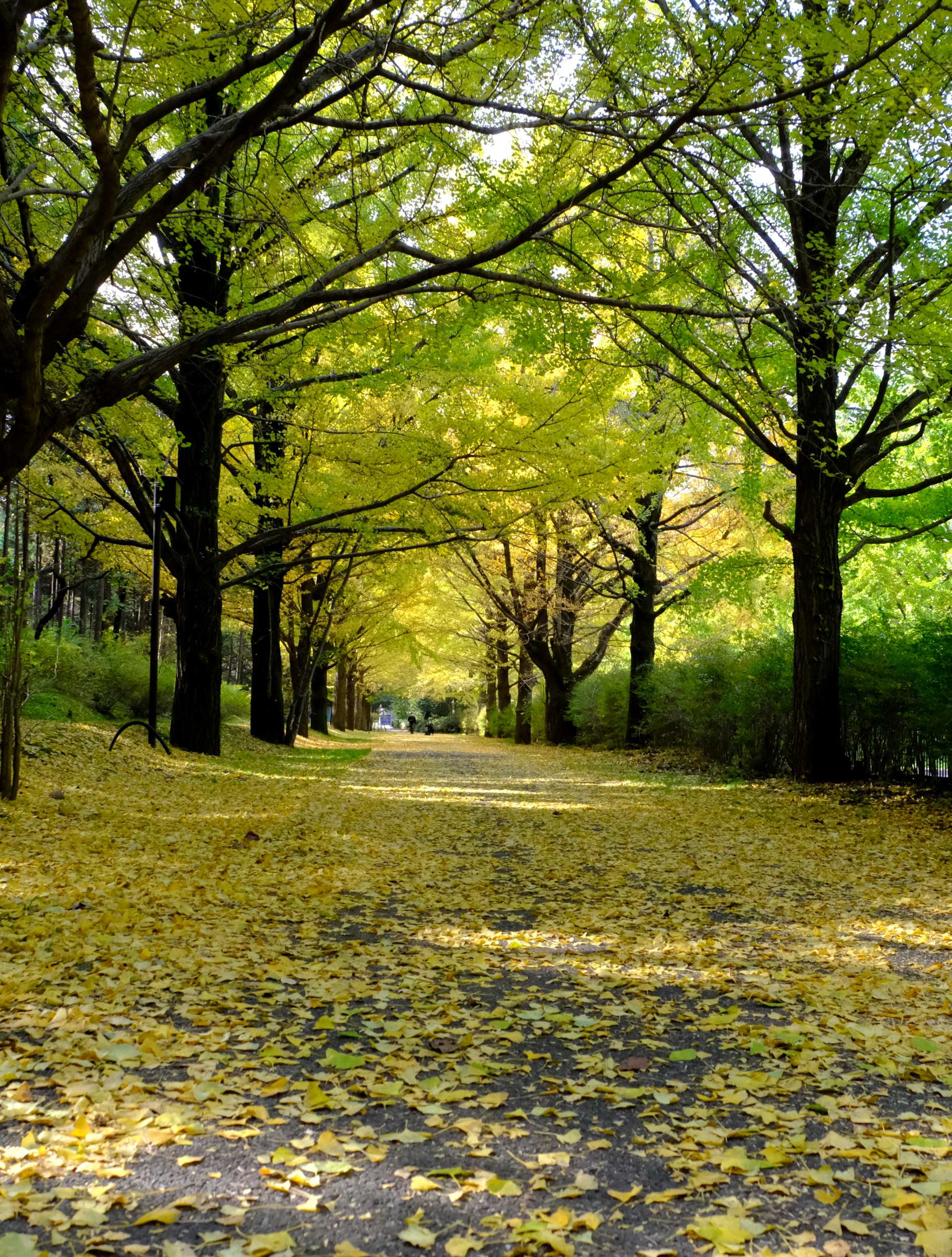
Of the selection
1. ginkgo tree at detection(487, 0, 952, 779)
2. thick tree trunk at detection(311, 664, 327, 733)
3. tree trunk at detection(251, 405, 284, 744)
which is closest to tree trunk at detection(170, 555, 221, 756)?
tree trunk at detection(251, 405, 284, 744)

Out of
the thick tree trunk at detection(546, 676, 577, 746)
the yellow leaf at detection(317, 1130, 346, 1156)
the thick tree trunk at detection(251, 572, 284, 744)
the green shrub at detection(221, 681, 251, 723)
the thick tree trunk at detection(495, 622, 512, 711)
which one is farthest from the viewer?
the thick tree trunk at detection(495, 622, 512, 711)

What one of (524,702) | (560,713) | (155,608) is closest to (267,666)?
(155,608)

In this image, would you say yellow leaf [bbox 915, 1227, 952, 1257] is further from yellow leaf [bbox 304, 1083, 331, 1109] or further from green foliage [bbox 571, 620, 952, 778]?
green foliage [bbox 571, 620, 952, 778]

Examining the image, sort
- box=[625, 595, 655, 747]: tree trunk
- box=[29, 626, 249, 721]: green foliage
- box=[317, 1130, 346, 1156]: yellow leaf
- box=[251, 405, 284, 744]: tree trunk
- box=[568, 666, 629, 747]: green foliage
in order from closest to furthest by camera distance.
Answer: box=[317, 1130, 346, 1156]: yellow leaf → box=[29, 626, 249, 721]: green foliage → box=[251, 405, 284, 744]: tree trunk → box=[625, 595, 655, 747]: tree trunk → box=[568, 666, 629, 747]: green foliage

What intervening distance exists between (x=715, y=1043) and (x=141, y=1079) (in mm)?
1904

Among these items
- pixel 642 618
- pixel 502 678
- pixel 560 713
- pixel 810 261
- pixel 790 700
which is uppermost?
pixel 810 261

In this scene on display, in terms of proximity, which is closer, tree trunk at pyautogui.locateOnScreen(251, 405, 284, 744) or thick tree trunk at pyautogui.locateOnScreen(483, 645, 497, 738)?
tree trunk at pyautogui.locateOnScreen(251, 405, 284, 744)

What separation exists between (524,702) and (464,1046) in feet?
76.2

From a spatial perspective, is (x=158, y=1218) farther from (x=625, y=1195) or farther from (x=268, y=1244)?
(x=625, y=1195)

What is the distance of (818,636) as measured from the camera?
10.4 m

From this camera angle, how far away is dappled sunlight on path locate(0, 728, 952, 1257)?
2072 mm

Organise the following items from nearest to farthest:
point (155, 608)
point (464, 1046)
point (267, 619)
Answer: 1. point (464, 1046)
2. point (155, 608)
3. point (267, 619)

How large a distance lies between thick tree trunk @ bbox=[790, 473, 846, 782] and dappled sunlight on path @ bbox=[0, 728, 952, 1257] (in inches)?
141

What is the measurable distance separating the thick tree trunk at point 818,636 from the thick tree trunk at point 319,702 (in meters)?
17.5
